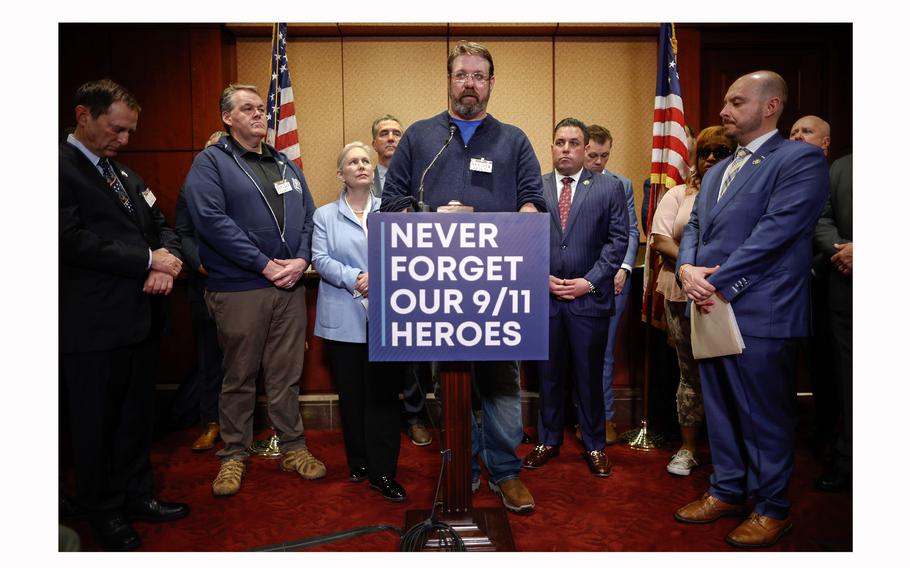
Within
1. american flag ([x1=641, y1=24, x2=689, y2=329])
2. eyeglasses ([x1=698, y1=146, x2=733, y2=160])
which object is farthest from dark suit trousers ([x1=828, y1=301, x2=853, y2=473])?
american flag ([x1=641, y1=24, x2=689, y2=329])

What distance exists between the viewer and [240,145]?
273 cm

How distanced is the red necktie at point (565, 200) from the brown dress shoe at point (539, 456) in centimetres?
109

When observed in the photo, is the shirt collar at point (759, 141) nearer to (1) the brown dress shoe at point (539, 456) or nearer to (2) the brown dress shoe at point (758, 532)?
(2) the brown dress shoe at point (758, 532)

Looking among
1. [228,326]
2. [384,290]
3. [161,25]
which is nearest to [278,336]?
[228,326]

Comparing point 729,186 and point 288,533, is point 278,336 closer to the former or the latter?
point 288,533

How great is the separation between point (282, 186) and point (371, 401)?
106cm

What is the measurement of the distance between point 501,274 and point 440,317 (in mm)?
221

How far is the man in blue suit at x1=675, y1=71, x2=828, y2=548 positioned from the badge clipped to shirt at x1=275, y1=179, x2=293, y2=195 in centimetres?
175

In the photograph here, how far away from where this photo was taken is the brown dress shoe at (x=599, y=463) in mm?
2811

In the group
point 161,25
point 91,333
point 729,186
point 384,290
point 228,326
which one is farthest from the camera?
point 161,25

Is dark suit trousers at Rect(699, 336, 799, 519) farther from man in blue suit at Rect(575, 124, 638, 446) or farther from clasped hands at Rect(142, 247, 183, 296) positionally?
clasped hands at Rect(142, 247, 183, 296)

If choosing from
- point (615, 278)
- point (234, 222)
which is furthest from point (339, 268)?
point (615, 278)

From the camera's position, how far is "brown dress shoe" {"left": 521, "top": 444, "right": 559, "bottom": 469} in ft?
9.61

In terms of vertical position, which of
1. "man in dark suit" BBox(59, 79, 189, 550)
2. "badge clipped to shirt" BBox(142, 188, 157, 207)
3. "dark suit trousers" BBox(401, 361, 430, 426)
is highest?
"badge clipped to shirt" BBox(142, 188, 157, 207)
